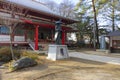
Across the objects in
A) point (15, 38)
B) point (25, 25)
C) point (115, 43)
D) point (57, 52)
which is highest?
point (25, 25)

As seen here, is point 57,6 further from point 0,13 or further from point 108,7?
point 0,13

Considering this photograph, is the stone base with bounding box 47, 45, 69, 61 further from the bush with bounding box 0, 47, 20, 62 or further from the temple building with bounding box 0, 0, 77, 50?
the temple building with bounding box 0, 0, 77, 50

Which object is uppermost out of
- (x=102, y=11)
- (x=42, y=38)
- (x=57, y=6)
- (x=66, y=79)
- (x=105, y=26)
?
(x=57, y=6)

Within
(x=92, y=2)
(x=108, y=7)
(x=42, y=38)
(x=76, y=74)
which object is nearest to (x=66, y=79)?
(x=76, y=74)

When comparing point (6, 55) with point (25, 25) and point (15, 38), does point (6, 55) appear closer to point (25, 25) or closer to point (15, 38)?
point (15, 38)

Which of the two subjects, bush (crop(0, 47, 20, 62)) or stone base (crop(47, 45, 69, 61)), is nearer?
bush (crop(0, 47, 20, 62))

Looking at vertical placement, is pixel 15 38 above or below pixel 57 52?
above

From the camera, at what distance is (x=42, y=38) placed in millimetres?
25688

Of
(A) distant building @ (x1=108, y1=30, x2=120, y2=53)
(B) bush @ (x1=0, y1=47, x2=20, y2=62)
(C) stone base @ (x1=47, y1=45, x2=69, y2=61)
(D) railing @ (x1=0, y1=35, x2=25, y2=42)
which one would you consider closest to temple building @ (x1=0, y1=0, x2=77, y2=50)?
(D) railing @ (x1=0, y1=35, x2=25, y2=42)

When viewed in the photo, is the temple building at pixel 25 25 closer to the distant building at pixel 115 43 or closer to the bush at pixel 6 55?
the bush at pixel 6 55

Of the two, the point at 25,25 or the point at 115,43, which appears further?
the point at 25,25

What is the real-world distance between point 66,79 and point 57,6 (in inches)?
1542

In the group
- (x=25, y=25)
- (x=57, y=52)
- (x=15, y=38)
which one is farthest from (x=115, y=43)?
(x=15, y=38)

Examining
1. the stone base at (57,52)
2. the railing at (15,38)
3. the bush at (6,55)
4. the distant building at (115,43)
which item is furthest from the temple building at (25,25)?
the distant building at (115,43)
